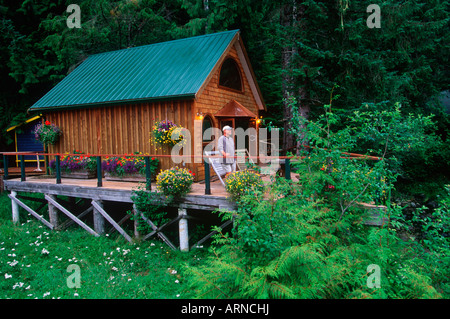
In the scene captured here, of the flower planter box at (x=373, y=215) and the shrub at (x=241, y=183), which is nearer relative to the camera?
the flower planter box at (x=373, y=215)

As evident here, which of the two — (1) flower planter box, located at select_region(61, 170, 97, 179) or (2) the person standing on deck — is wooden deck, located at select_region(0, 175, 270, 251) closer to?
(1) flower planter box, located at select_region(61, 170, 97, 179)

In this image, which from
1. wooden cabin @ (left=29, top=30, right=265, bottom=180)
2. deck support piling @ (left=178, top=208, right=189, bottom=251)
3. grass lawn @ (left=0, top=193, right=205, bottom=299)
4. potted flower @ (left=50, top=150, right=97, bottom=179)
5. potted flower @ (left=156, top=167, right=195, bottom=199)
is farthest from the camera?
potted flower @ (left=50, top=150, right=97, bottom=179)

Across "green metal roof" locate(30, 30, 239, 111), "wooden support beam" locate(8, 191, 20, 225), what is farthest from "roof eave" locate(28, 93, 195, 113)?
"wooden support beam" locate(8, 191, 20, 225)

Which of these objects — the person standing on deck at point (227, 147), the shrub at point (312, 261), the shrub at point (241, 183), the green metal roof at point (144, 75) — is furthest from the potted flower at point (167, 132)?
the shrub at point (312, 261)

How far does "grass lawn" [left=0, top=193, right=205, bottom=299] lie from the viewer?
5.49 m

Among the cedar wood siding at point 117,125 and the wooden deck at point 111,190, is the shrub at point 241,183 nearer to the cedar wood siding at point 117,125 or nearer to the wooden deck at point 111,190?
the wooden deck at point 111,190

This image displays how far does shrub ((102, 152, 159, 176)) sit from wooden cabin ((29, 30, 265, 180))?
671 millimetres

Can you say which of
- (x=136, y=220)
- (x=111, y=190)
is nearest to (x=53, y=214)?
(x=111, y=190)

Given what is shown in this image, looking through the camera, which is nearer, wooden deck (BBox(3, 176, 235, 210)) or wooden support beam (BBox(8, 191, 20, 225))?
wooden deck (BBox(3, 176, 235, 210))

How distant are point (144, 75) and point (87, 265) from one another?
6499mm

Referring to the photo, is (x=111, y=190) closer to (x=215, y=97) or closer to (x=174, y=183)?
(x=174, y=183)

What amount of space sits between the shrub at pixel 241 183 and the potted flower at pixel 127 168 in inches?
141

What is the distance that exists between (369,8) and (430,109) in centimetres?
834

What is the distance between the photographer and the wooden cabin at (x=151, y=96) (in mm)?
9094
